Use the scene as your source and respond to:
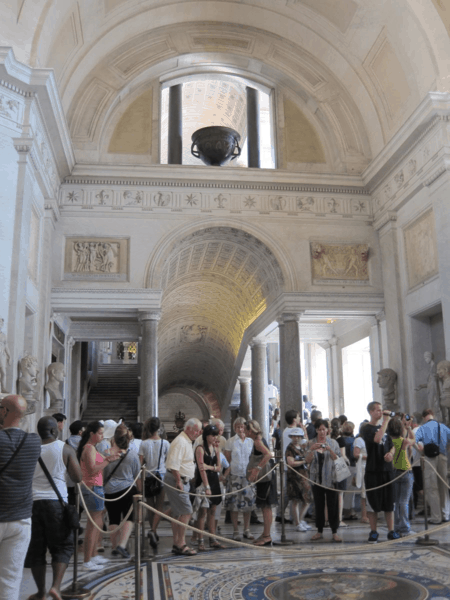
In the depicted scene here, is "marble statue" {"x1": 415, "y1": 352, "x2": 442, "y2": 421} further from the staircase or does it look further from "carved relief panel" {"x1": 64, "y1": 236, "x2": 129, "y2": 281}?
the staircase

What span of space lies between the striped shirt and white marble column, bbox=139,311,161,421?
10.1m

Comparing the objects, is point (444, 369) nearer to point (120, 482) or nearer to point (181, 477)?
point (181, 477)

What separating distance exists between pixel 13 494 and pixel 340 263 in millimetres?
12412

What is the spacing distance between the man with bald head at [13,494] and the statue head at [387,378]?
1119 centimetres

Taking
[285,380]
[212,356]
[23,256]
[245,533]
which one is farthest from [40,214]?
[212,356]

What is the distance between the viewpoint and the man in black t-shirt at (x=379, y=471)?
8.06 m

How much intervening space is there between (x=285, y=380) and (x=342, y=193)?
200 inches

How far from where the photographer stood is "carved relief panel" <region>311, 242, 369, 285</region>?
15602 millimetres

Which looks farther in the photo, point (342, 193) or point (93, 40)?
point (342, 193)

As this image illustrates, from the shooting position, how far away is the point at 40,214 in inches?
530

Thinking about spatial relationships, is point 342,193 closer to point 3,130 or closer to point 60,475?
point 3,130

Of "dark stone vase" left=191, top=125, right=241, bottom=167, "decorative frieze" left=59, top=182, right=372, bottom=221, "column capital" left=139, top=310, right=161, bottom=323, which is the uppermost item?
"dark stone vase" left=191, top=125, right=241, bottom=167

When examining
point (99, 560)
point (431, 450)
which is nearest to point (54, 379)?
point (99, 560)

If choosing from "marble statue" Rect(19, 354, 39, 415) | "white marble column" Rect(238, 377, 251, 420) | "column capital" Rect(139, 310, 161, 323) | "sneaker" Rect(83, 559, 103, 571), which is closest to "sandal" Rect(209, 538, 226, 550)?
"sneaker" Rect(83, 559, 103, 571)
